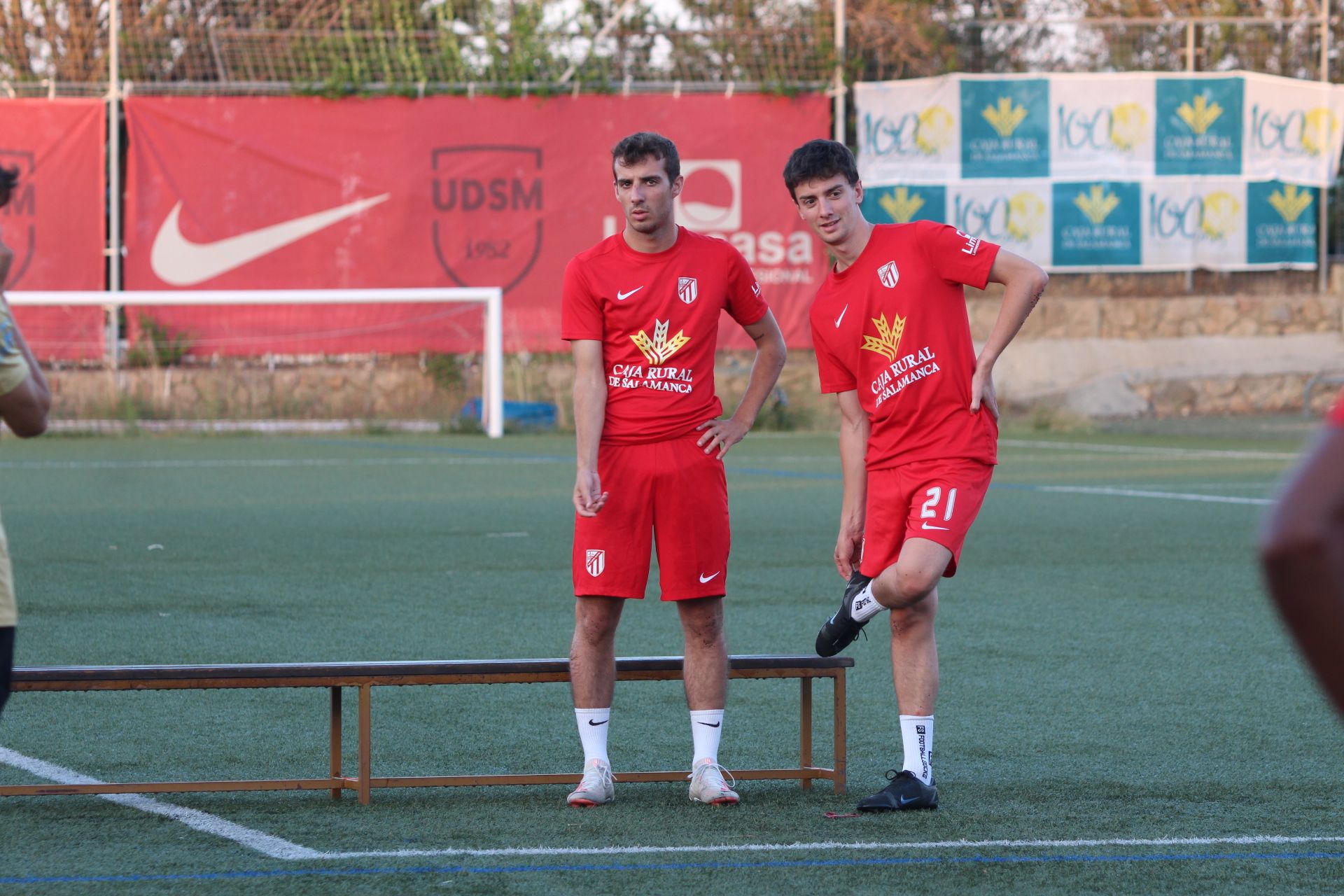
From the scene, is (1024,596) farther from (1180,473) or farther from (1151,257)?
(1151,257)

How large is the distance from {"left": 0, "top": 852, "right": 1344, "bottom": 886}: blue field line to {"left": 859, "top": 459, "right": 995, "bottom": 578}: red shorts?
83 cm

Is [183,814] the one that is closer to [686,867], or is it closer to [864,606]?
[686,867]

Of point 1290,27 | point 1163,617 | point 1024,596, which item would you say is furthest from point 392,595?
point 1290,27

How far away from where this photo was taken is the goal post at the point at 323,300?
22531 millimetres

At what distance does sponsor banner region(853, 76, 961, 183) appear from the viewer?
24.8 metres

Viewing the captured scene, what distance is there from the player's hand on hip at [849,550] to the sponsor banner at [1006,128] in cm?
2036

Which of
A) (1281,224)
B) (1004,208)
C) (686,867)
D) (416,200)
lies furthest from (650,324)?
(1281,224)

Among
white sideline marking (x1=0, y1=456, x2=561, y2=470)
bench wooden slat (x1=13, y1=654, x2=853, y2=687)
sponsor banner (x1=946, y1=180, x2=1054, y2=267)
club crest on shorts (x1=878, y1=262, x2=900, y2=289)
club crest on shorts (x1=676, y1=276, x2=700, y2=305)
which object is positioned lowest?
white sideline marking (x1=0, y1=456, x2=561, y2=470)

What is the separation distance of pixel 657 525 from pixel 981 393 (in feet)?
3.25

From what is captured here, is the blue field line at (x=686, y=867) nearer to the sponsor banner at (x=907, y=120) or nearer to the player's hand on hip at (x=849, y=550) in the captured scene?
the player's hand on hip at (x=849, y=550)

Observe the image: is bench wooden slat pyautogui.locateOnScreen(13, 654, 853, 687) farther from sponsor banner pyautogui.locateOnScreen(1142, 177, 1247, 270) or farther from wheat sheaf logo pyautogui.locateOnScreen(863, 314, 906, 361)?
sponsor banner pyautogui.locateOnScreen(1142, 177, 1247, 270)

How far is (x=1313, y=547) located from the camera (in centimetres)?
135

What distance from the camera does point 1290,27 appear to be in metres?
26.3

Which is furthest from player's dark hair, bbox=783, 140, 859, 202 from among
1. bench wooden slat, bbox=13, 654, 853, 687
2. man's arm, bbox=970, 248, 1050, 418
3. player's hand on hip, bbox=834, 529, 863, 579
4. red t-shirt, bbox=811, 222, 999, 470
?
bench wooden slat, bbox=13, 654, 853, 687
